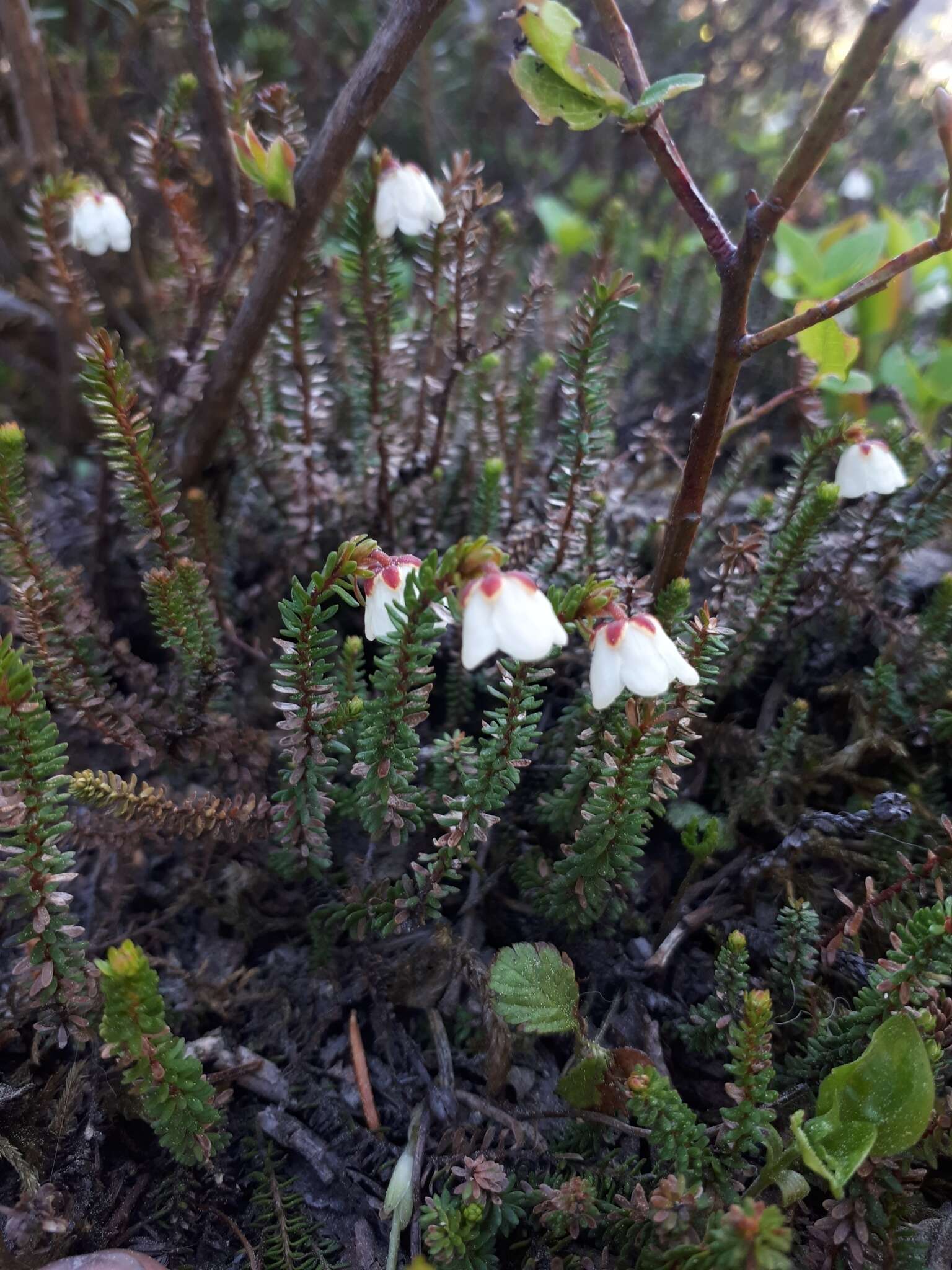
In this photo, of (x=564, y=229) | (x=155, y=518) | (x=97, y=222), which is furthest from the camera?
(x=564, y=229)

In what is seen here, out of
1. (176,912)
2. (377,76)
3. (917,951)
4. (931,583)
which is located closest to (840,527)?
(931,583)

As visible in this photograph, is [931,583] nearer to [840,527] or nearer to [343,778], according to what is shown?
[840,527]

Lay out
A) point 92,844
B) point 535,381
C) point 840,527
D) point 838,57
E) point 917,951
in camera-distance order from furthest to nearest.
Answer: point 838,57 < point 840,527 < point 535,381 < point 92,844 < point 917,951

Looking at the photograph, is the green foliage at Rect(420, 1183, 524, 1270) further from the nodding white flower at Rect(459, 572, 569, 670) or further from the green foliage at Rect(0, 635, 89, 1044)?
the nodding white flower at Rect(459, 572, 569, 670)

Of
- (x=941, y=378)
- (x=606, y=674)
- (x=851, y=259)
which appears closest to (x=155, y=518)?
(x=606, y=674)

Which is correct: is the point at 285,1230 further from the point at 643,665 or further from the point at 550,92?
the point at 550,92

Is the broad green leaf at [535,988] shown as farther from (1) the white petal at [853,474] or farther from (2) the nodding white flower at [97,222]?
(2) the nodding white flower at [97,222]

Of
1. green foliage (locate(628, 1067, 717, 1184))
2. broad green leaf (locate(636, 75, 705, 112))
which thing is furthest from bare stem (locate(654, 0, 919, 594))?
green foliage (locate(628, 1067, 717, 1184))
